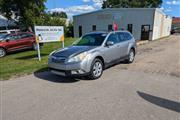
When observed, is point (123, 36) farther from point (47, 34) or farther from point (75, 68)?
point (47, 34)

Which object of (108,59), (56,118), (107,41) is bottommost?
(56,118)

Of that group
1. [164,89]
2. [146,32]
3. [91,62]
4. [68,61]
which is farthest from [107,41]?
[146,32]

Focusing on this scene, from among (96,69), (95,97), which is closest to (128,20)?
(96,69)

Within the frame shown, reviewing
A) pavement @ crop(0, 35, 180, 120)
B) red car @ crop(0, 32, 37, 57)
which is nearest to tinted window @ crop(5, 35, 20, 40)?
red car @ crop(0, 32, 37, 57)

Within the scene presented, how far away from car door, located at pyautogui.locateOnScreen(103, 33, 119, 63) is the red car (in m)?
8.51

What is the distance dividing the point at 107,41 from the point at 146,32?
66.2ft

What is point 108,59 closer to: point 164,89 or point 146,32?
point 164,89

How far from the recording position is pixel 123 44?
329 inches

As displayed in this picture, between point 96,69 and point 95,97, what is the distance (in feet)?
6.01

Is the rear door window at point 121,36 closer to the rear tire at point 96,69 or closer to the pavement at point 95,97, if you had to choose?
the pavement at point 95,97

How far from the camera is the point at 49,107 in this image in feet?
14.2

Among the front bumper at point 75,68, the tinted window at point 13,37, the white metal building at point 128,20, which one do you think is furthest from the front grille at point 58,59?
the white metal building at point 128,20

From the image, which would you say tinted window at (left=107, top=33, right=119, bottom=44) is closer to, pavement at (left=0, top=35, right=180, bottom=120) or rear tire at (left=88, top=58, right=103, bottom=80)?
rear tire at (left=88, top=58, right=103, bottom=80)

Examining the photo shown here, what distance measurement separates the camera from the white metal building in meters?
25.3
